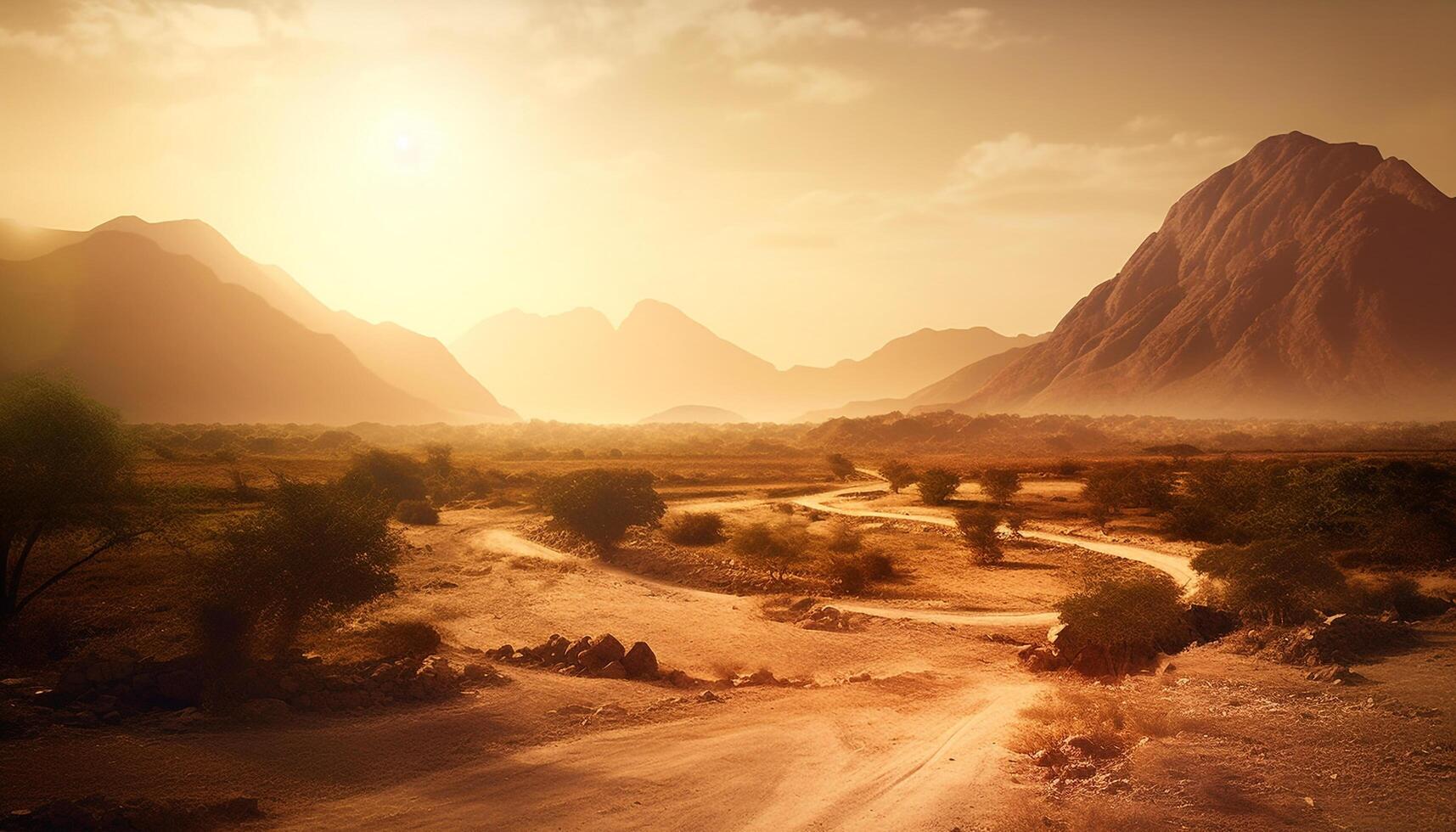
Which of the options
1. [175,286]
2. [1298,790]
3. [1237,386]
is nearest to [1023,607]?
[1298,790]

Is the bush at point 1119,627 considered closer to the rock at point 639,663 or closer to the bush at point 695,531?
the rock at point 639,663

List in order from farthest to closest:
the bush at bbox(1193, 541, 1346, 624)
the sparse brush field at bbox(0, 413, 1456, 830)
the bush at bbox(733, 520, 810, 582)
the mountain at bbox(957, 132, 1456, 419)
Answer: the mountain at bbox(957, 132, 1456, 419), the bush at bbox(733, 520, 810, 582), the bush at bbox(1193, 541, 1346, 624), the sparse brush field at bbox(0, 413, 1456, 830)

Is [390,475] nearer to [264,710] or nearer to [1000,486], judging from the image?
[264,710]

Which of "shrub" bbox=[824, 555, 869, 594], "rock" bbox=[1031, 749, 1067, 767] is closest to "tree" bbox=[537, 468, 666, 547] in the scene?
"shrub" bbox=[824, 555, 869, 594]

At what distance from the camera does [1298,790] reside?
11102 millimetres

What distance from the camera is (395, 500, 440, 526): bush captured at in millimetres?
47969

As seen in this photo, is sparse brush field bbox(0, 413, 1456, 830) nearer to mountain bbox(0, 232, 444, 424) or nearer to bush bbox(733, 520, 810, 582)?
bush bbox(733, 520, 810, 582)

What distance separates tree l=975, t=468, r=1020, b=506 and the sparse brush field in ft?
57.8

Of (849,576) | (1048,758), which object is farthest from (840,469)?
(1048,758)

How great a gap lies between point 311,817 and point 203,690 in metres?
5.70

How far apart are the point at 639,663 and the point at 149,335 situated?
630ft

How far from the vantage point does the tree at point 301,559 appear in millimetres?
17828

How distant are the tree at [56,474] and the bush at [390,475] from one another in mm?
31914

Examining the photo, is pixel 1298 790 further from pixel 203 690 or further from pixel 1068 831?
pixel 203 690
